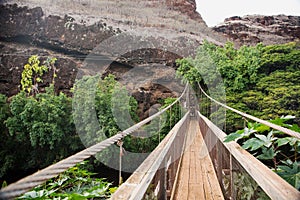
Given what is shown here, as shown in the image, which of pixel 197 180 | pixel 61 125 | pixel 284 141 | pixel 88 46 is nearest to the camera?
pixel 284 141

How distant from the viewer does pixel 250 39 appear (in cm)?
1628

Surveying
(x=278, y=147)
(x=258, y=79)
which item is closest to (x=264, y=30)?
(x=258, y=79)

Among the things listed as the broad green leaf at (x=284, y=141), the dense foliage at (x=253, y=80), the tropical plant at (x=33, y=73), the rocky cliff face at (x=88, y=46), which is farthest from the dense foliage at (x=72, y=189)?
the tropical plant at (x=33, y=73)

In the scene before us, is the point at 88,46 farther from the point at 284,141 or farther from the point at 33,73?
the point at 284,141

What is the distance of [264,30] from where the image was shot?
16.7 metres

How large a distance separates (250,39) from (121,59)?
8.55 m

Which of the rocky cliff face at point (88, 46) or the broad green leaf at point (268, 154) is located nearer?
the broad green leaf at point (268, 154)

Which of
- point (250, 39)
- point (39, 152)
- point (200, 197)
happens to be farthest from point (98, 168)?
point (250, 39)

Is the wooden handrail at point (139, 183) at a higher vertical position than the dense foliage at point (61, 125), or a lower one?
higher

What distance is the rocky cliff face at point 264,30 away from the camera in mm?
16373

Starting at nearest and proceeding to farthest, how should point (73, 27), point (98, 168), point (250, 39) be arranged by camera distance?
1. point (98, 168)
2. point (73, 27)
3. point (250, 39)

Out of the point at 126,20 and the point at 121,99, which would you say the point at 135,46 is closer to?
the point at 126,20

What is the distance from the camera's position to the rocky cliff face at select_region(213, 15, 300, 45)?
1637cm

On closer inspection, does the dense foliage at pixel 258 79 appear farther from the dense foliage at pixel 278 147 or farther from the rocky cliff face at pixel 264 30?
the rocky cliff face at pixel 264 30
